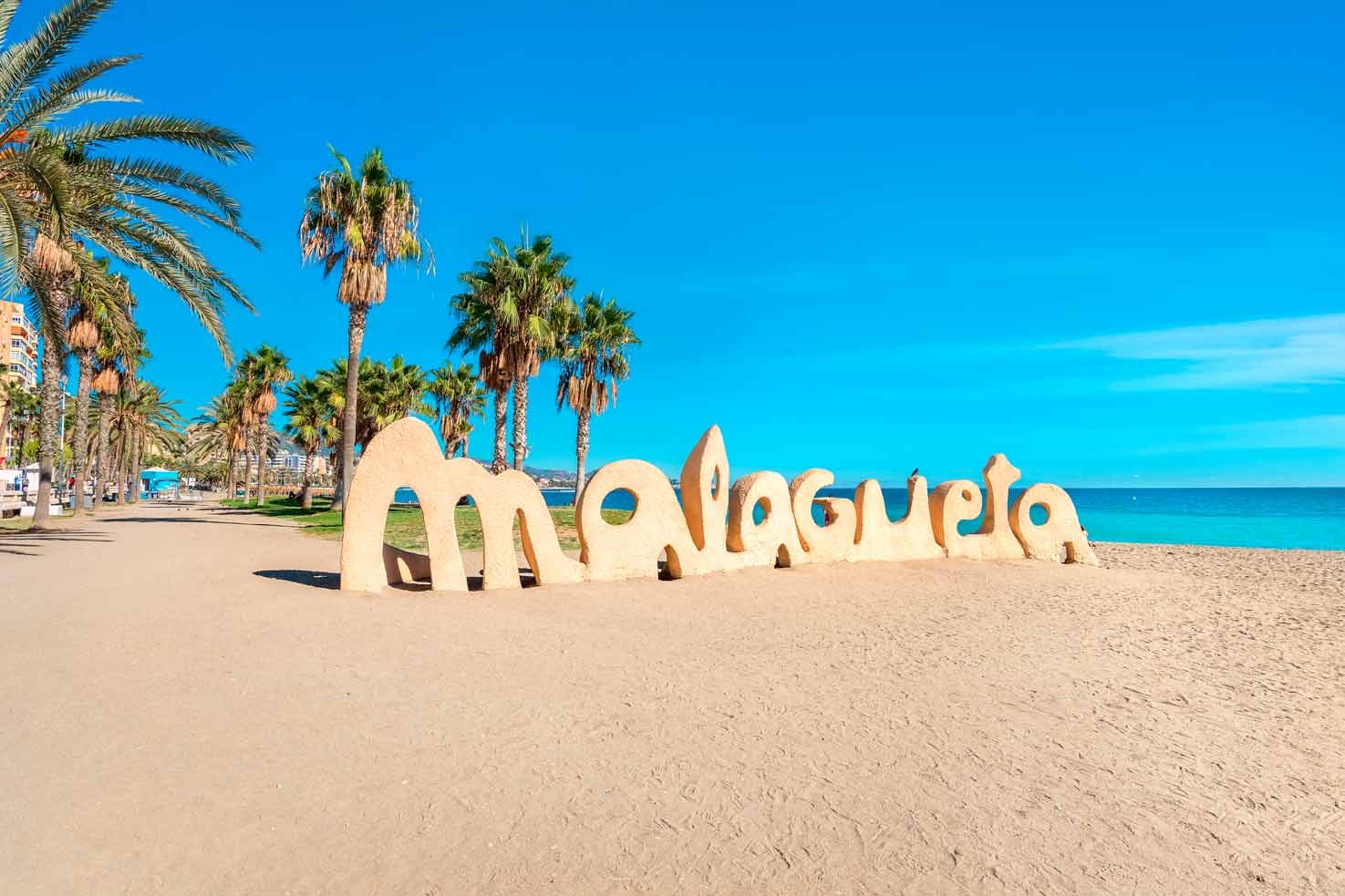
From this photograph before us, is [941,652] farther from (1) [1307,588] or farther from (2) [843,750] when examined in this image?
(1) [1307,588]

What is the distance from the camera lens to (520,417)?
27.4 metres

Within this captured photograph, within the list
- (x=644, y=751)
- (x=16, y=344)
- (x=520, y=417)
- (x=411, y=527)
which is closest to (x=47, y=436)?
(x=411, y=527)

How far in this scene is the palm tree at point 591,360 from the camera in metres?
33.0

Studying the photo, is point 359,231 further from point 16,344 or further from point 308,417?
point 16,344

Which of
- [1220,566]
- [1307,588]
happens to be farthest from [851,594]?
[1220,566]

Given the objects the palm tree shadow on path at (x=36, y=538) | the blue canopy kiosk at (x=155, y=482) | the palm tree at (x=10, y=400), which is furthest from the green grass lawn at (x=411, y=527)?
the blue canopy kiosk at (x=155, y=482)

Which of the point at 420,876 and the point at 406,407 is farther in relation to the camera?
the point at 406,407

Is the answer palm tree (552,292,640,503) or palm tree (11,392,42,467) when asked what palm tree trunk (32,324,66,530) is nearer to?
palm tree (552,292,640,503)

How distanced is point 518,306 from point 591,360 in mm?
6553

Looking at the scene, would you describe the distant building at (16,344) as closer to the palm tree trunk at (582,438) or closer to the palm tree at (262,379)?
the palm tree at (262,379)

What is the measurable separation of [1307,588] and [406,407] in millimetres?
39714

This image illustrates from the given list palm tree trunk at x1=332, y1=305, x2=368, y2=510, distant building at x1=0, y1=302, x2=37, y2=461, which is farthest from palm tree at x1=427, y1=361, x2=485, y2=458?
distant building at x1=0, y1=302, x2=37, y2=461

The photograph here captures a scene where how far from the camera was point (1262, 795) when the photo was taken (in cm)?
462

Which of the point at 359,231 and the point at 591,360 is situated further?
the point at 591,360
